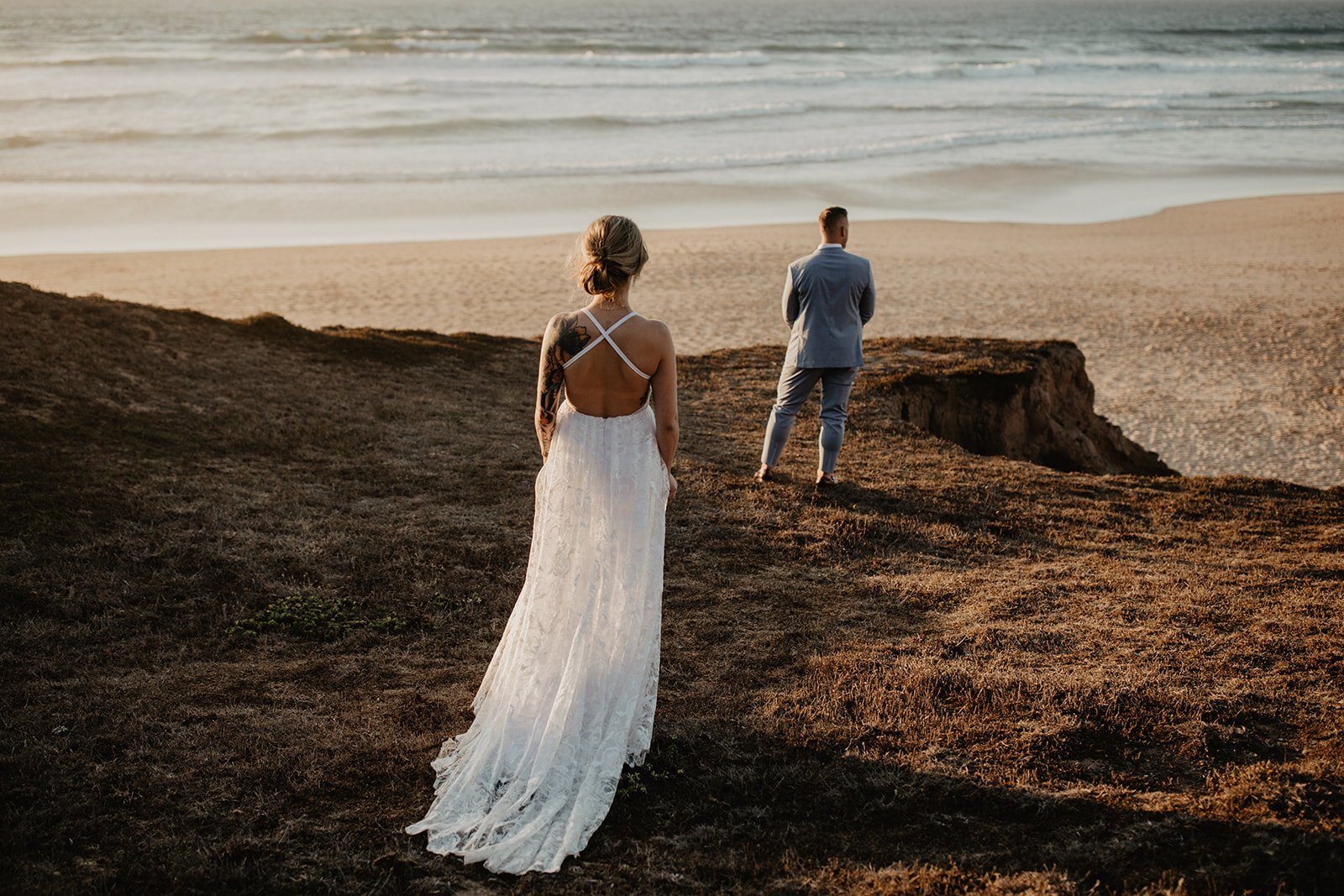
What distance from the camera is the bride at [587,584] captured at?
3.99 m

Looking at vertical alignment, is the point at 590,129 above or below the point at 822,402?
above

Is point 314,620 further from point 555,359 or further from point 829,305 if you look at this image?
point 829,305

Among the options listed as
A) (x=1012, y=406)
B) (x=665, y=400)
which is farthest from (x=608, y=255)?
(x=1012, y=406)

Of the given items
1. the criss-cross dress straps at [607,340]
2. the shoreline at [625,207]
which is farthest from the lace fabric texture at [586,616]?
the shoreline at [625,207]

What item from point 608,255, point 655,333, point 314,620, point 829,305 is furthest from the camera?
point 829,305

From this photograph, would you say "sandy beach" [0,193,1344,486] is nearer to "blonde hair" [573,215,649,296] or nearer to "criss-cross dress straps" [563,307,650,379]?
"criss-cross dress straps" [563,307,650,379]

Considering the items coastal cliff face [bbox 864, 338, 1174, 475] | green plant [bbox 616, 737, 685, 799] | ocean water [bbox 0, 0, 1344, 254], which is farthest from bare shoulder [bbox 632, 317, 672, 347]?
ocean water [bbox 0, 0, 1344, 254]

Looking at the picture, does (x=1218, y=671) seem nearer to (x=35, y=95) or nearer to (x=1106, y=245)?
(x=1106, y=245)

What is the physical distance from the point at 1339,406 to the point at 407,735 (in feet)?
43.7

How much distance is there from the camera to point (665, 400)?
412 cm

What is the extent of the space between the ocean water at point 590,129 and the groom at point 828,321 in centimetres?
1732

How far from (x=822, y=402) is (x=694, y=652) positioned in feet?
9.77

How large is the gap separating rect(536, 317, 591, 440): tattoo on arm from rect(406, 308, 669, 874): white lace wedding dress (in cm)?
6

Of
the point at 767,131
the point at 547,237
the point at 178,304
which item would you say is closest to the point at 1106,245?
the point at 547,237
